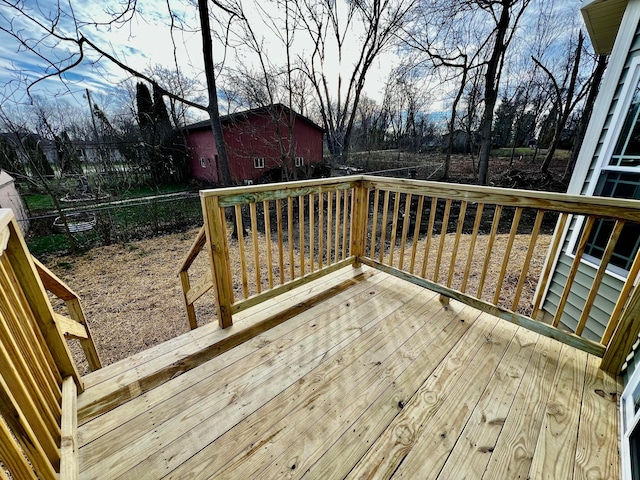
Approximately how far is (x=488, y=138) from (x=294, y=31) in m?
7.23

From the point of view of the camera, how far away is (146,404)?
1.44 metres

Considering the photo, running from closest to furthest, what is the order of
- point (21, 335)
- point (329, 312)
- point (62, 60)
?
point (21, 335) < point (329, 312) < point (62, 60)

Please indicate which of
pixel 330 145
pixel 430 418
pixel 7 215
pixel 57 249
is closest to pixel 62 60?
pixel 57 249

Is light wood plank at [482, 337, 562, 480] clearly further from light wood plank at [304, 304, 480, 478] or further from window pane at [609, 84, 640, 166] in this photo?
window pane at [609, 84, 640, 166]

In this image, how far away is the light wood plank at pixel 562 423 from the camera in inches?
45.8

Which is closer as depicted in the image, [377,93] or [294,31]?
[294,31]

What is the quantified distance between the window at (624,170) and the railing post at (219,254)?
140 inches

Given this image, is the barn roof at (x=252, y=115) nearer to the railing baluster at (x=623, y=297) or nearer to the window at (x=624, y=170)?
the window at (x=624, y=170)

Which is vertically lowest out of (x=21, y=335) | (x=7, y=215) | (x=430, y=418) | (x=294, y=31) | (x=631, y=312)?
(x=430, y=418)

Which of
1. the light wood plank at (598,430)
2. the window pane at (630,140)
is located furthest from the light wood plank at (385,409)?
the window pane at (630,140)

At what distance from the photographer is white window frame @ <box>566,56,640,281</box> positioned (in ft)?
8.36

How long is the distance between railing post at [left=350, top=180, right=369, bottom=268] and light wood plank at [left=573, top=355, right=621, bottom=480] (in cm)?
183

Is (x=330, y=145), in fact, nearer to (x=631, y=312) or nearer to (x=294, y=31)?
(x=294, y=31)

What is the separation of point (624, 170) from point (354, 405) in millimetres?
3335
